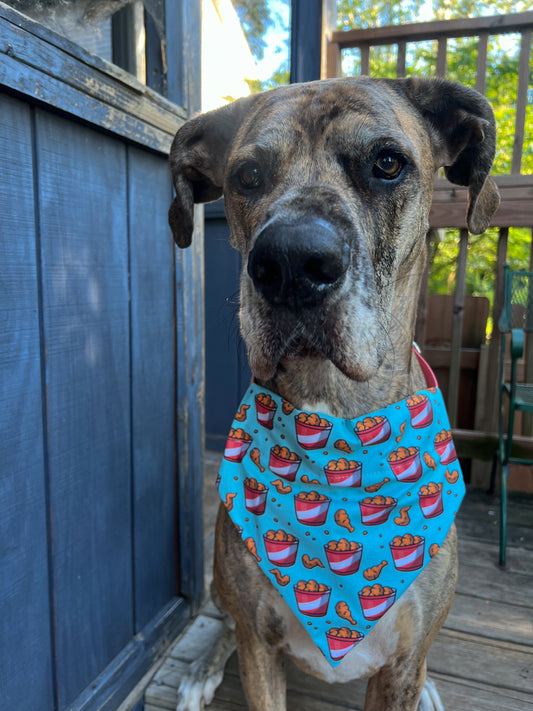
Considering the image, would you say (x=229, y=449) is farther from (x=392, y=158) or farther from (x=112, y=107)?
(x=112, y=107)

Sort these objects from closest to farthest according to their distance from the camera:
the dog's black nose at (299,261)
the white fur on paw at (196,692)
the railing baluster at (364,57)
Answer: the dog's black nose at (299,261) < the white fur on paw at (196,692) < the railing baluster at (364,57)

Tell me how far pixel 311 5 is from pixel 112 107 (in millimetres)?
2908

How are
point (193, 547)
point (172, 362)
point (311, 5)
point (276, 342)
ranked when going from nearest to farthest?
1. point (276, 342)
2. point (172, 362)
3. point (193, 547)
4. point (311, 5)

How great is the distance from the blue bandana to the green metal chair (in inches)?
54.8

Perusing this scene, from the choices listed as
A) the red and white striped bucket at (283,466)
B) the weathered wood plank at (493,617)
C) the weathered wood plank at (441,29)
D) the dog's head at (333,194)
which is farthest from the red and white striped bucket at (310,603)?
the weathered wood plank at (441,29)

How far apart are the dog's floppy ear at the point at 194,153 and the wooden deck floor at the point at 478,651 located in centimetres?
158

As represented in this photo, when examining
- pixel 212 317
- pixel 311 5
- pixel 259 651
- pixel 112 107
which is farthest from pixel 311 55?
pixel 259 651

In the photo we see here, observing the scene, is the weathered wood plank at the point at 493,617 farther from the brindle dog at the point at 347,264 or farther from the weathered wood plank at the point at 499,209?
the weathered wood plank at the point at 499,209

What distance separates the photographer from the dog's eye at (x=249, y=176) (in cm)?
132

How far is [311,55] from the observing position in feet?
11.8

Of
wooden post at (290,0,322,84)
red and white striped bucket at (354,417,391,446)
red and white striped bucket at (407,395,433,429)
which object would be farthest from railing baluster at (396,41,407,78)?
red and white striped bucket at (354,417,391,446)

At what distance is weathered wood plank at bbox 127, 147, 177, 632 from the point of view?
64.4 inches

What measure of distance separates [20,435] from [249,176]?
0.87m

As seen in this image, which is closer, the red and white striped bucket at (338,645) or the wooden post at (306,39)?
the red and white striped bucket at (338,645)
